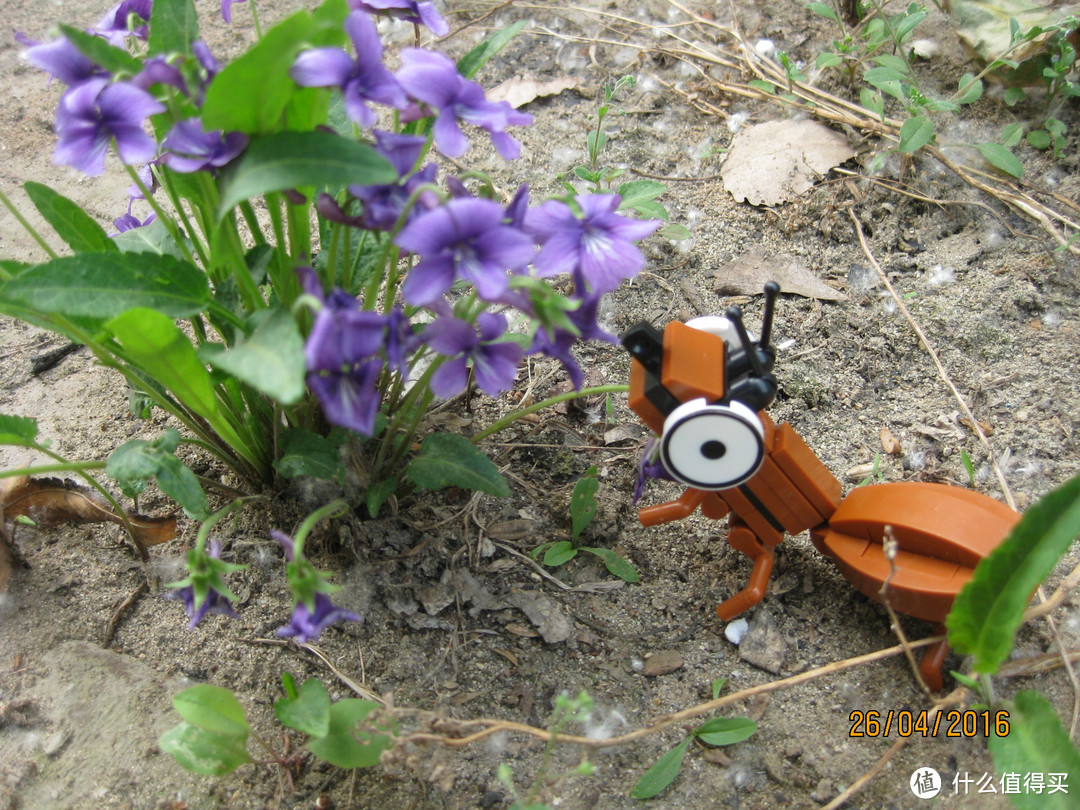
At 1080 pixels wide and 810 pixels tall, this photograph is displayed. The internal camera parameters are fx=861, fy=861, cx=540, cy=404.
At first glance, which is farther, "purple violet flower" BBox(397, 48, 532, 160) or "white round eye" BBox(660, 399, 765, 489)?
"white round eye" BBox(660, 399, 765, 489)

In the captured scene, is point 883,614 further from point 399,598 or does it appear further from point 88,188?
point 88,188

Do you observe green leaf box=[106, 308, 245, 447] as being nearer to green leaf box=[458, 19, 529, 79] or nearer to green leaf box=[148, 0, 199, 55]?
green leaf box=[148, 0, 199, 55]

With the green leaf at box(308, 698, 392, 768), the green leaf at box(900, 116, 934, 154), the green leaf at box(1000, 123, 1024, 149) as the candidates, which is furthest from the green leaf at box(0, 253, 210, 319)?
the green leaf at box(1000, 123, 1024, 149)

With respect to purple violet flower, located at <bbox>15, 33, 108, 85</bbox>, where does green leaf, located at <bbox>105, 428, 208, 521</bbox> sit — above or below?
below

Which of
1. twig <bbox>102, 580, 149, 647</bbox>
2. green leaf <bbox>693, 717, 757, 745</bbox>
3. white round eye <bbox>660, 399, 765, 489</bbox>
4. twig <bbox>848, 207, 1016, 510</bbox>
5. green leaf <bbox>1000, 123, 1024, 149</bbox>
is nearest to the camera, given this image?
white round eye <bbox>660, 399, 765, 489</bbox>

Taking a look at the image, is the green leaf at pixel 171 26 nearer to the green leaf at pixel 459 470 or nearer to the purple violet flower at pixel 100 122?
the purple violet flower at pixel 100 122

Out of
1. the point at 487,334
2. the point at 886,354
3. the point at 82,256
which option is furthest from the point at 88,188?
the point at 886,354

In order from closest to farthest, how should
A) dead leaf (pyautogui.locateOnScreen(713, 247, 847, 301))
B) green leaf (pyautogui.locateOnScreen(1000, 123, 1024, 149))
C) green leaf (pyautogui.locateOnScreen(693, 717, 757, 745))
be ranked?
green leaf (pyautogui.locateOnScreen(693, 717, 757, 745))
dead leaf (pyautogui.locateOnScreen(713, 247, 847, 301))
green leaf (pyautogui.locateOnScreen(1000, 123, 1024, 149))
